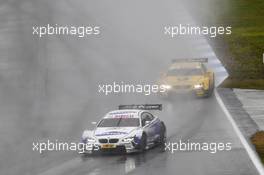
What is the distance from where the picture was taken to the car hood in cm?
2070

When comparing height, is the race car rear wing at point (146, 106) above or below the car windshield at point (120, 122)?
above

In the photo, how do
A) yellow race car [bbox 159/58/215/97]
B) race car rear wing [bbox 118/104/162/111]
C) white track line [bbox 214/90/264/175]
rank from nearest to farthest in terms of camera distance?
white track line [bbox 214/90/264/175] → race car rear wing [bbox 118/104/162/111] → yellow race car [bbox 159/58/215/97]

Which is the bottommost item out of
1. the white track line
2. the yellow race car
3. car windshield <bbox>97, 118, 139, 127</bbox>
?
the white track line

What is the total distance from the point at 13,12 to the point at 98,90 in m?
7.31

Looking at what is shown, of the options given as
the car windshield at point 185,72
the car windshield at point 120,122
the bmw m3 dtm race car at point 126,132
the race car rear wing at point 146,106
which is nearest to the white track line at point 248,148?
the car windshield at point 185,72

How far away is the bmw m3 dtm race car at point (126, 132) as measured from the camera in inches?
805

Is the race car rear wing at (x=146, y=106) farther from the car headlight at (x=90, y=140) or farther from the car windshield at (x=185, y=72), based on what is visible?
the car windshield at (x=185, y=72)

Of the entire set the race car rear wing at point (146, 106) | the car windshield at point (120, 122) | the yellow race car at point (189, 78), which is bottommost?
the car windshield at point (120, 122)

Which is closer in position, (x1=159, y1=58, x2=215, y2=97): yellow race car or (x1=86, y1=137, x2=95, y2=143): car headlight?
(x1=86, y1=137, x2=95, y2=143): car headlight

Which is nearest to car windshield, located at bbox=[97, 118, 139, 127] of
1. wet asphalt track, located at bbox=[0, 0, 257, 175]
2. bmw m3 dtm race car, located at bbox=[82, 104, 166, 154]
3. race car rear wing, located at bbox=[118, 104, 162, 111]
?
bmw m3 dtm race car, located at bbox=[82, 104, 166, 154]

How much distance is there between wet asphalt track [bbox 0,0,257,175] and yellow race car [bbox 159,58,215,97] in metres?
0.34

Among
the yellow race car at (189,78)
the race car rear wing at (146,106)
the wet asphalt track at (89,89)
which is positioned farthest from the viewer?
the yellow race car at (189,78)

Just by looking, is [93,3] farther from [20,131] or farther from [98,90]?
[20,131]

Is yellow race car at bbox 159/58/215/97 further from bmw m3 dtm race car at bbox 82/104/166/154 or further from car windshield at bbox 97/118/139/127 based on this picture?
car windshield at bbox 97/118/139/127
